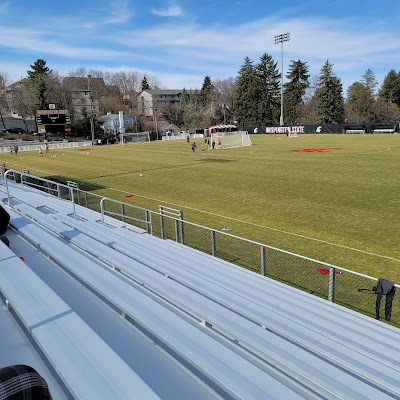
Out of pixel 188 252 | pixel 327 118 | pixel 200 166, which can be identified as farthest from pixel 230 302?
pixel 327 118

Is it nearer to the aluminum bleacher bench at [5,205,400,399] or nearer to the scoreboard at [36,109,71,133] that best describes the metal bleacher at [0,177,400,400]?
the aluminum bleacher bench at [5,205,400,399]

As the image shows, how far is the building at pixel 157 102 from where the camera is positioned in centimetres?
14625

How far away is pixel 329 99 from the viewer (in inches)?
3703

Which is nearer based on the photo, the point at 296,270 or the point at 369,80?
the point at 296,270

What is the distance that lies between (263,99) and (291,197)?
95161 mm

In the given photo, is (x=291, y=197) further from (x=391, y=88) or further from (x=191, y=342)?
(x=391, y=88)

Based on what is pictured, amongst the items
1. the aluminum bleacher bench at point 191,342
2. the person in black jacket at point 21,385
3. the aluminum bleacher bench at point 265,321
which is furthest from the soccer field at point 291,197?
the person in black jacket at point 21,385

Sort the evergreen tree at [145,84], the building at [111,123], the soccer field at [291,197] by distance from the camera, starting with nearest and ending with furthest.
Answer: the soccer field at [291,197], the building at [111,123], the evergreen tree at [145,84]

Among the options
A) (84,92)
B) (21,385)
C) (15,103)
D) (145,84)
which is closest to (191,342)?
(21,385)

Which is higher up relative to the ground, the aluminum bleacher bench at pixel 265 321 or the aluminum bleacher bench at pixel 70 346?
the aluminum bleacher bench at pixel 70 346

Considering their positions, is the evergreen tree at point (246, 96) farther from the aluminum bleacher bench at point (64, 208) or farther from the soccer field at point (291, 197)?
the aluminum bleacher bench at point (64, 208)

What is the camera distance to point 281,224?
44.4 feet

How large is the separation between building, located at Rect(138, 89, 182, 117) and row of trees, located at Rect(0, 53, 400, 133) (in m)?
10.3

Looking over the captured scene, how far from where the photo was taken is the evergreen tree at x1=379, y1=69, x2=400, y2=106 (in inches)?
4050
